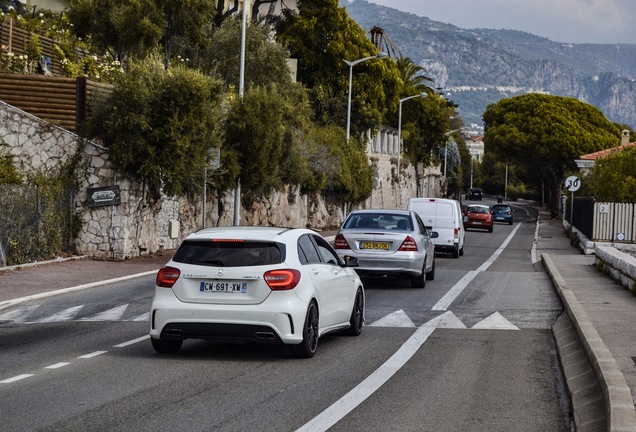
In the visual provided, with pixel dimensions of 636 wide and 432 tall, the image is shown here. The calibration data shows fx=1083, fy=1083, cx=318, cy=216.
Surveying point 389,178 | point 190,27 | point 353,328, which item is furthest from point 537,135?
point 353,328

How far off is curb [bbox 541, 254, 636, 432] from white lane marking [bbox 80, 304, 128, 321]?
6887 millimetres

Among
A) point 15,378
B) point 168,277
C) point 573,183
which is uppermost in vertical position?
point 573,183

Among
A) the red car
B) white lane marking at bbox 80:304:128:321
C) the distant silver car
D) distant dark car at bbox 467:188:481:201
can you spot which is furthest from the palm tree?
white lane marking at bbox 80:304:128:321

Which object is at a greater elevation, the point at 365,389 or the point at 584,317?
the point at 584,317

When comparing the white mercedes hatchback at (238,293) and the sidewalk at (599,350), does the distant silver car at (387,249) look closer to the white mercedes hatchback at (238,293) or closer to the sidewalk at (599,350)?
the sidewalk at (599,350)

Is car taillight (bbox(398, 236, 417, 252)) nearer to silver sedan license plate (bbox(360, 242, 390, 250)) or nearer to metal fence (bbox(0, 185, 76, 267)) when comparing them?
silver sedan license plate (bbox(360, 242, 390, 250))

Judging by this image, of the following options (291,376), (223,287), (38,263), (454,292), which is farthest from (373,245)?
(291,376)

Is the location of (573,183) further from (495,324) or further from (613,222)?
(495,324)

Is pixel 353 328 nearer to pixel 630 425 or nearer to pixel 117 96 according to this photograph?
pixel 630 425

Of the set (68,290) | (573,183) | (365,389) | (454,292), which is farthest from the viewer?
(573,183)

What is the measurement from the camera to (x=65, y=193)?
27.6 meters

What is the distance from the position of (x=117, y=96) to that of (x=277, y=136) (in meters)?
8.41

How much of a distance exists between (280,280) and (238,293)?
0.48 meters

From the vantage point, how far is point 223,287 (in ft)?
38.8
